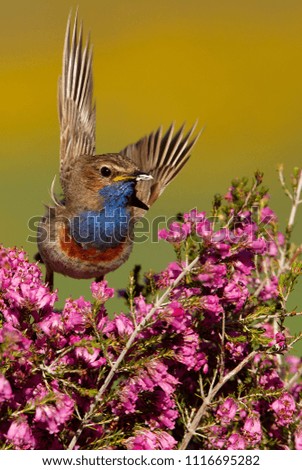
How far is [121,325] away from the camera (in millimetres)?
3723

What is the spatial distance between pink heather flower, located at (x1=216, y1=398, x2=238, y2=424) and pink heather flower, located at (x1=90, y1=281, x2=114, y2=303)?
865 mm

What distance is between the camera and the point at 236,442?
390cm

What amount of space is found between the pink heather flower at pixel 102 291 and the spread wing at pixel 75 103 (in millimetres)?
3858

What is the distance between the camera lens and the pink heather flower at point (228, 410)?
3811mm

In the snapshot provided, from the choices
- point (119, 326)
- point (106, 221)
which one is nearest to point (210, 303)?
point (119, 326)

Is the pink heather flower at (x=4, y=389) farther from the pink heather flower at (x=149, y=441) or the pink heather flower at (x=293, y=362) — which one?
the pink heather flower at (x=293, y=362)

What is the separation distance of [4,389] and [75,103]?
17.3 feet

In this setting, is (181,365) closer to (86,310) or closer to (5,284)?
(86,310)

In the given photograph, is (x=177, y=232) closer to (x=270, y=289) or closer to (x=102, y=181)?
(x=270, y=289)

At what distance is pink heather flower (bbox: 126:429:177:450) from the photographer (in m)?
3.54

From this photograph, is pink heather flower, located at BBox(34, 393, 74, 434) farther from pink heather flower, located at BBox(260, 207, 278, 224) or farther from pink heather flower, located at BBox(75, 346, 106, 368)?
pink heather flower, located at BBox(260, 207, 278, 224)

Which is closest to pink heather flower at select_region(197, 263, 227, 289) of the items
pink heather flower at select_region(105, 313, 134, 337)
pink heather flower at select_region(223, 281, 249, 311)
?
pink heather flower at select_region(223, 281, 249, 311)

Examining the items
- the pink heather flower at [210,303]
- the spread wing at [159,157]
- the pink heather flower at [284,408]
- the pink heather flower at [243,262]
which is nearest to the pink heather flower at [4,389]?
the pink heather flower at [210,303]

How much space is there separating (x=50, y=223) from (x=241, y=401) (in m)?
3.33
